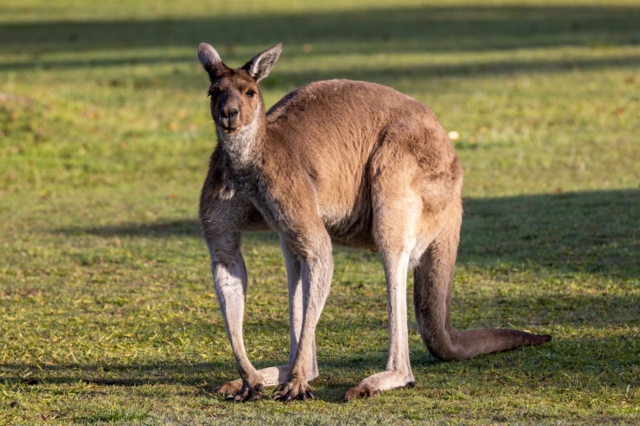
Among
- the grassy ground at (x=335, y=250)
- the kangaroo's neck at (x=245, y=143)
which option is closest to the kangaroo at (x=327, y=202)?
the kangaroo's neck at (x=245, y=143)

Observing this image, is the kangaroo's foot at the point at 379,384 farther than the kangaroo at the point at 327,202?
Yes

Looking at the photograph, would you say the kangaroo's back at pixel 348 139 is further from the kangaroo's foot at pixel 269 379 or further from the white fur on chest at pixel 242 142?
the kangaroo's foot at pixel 269 379

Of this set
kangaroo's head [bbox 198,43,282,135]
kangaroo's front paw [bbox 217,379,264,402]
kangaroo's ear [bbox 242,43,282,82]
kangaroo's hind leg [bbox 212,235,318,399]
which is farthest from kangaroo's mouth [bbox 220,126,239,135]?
kangaroo's front paw [bbox 217,379,264,402]

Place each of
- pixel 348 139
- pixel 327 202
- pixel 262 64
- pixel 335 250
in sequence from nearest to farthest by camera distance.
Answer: pixel 262 64, pixel 327 202, pixel 348 139, pixel 335 250

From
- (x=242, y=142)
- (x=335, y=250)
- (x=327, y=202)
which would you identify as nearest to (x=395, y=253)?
(x=327, y=202)

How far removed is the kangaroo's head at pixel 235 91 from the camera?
3922mm

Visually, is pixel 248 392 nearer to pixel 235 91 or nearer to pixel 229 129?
pixel 229 129

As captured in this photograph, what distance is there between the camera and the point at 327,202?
4.35m

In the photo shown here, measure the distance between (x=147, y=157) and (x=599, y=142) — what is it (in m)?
4.86

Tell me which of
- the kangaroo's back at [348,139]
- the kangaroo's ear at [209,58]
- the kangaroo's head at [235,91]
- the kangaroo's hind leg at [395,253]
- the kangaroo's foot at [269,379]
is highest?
the kangaroo's ear at [209,58]

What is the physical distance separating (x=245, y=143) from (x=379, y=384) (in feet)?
3.81

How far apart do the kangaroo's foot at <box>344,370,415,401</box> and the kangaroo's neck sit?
1.04 m

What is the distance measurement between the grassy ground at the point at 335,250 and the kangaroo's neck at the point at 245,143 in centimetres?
101

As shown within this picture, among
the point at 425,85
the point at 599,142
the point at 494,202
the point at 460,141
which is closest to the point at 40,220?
the point at 494,202
